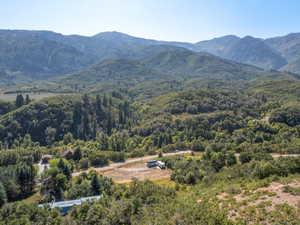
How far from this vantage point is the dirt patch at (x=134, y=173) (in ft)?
220

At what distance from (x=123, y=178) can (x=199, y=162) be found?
2274 centimetres

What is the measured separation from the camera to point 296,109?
117 metres

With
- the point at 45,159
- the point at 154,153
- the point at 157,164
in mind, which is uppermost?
the point at 157,164

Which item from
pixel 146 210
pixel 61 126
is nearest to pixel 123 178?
pixel 146 210

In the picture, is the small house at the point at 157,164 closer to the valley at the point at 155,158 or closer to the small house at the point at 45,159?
the valley at the point at 155,158

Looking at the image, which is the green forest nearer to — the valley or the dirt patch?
the valley

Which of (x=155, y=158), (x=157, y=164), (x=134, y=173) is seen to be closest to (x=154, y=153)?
(x=155, y=158)

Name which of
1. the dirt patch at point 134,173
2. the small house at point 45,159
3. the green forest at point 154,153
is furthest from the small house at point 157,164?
the small house at point 45,159

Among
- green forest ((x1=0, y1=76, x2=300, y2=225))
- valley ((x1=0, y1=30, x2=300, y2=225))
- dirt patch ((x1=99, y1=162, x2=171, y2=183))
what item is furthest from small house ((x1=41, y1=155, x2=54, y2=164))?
dirt patch ((x1=99, y1=162, x2=171, y2=183))

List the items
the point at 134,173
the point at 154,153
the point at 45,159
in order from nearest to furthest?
the point at 134,173 < the point at 45,159 < the point at 154,153

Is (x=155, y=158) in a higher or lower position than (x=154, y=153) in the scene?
higher

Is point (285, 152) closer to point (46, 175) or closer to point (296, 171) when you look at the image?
point (296, 171)

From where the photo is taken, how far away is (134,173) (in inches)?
2864

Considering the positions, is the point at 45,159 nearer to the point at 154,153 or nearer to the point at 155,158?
the point at 155,158
